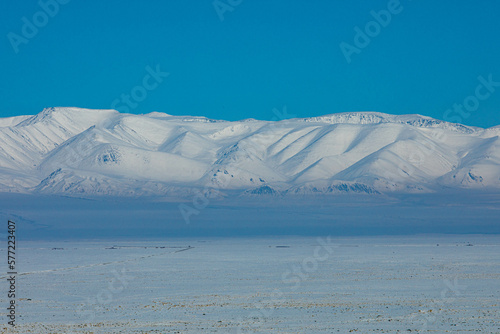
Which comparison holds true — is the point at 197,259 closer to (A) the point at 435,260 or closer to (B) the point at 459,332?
(A) the point at 435,260

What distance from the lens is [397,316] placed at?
117 ft

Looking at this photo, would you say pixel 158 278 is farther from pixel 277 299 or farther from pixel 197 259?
pixel 197 259

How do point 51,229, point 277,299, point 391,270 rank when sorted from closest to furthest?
point 277,299 → point 391,270 → point 51,229

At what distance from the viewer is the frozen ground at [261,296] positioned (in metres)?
34.0

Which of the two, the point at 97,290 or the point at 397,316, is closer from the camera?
the point at 397,316

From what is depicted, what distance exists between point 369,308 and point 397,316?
9.25ft

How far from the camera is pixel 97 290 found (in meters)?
46.8

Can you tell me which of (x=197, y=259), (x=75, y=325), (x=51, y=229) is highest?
(x=75, y=325)

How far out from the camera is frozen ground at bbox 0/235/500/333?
34.0 meters

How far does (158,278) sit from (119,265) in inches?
548

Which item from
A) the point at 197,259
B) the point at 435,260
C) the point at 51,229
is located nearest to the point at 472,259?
the point at 435,260

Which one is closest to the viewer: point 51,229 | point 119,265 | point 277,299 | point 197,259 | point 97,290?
point 277,299

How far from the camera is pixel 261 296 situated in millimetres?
42938

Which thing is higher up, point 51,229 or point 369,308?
point 369,308
